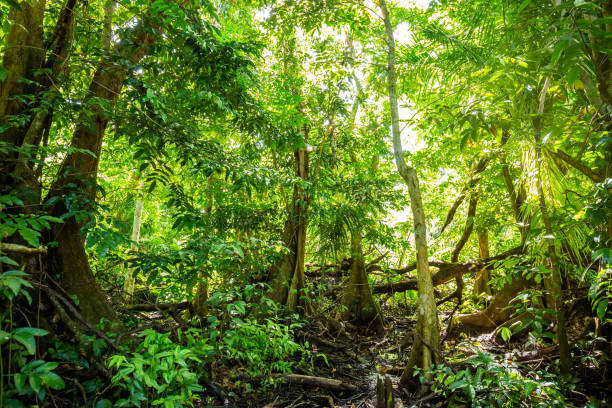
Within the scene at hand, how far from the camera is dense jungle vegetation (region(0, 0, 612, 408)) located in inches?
85.1

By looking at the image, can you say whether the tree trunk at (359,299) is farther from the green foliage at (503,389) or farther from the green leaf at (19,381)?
the green leaf at (19,381)

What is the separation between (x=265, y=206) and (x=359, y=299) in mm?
2875

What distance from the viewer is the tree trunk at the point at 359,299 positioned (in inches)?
252

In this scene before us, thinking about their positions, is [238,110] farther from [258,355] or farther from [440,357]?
[440,357]

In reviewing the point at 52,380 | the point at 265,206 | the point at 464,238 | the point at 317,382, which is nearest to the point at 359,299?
the point at 464,238

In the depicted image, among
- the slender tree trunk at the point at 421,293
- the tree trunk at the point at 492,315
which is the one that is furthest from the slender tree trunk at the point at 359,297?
the slender tree trunk at the point at 421,293

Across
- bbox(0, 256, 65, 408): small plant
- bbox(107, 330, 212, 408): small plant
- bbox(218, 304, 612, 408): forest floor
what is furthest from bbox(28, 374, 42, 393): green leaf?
bbox(218, 304, 612, 408): forest floor

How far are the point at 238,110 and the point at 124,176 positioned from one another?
4.96 meters

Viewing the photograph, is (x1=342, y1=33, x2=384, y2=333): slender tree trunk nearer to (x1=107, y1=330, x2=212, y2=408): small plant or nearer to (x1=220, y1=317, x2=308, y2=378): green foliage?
(x1=220, y1=317, x2=308, y2=378): green foliage

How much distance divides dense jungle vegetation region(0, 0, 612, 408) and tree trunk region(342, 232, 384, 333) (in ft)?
1.67

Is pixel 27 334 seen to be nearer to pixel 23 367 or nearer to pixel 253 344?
pixel 23 367

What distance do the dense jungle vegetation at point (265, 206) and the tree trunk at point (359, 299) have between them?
508 millimetres

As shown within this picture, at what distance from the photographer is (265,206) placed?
18.4 ft

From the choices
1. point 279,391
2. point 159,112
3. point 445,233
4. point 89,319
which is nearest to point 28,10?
point 159,112
